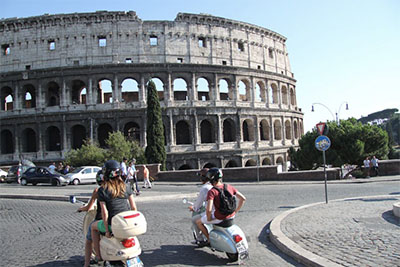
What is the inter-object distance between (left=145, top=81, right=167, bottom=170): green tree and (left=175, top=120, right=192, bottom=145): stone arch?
7.56m

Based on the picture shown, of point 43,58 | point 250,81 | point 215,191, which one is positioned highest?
point 43,58

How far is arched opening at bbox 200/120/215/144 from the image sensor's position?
Answer: 36969 mm

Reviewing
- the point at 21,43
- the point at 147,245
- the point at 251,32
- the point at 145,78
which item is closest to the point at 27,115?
the point at 21,43

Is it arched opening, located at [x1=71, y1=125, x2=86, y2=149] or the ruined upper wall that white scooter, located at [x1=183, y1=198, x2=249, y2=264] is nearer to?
the ruined upper wall

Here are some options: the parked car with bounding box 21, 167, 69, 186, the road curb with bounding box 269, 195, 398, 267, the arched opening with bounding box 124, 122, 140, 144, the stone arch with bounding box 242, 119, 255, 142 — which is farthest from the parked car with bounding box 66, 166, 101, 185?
the stone arch with bounding box 242, 119, 255, 142

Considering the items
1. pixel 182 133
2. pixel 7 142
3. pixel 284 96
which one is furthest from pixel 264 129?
pixel 7 142

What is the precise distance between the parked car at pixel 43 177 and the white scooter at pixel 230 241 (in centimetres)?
1895

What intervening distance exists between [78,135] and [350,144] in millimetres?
26522

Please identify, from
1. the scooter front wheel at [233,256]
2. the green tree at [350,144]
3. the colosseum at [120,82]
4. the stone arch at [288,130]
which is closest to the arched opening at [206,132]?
the colosseum at [120,82]

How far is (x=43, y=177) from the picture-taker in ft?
74.1

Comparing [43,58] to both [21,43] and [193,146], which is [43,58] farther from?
[193,146]

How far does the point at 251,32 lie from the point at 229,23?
328 cm

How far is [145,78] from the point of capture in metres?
34.4

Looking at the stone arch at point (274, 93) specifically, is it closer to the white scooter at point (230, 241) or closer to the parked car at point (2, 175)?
the parked car at point (2, 175)
